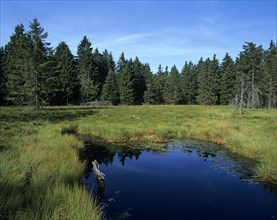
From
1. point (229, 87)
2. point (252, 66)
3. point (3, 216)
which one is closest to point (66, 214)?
point (3, 216)

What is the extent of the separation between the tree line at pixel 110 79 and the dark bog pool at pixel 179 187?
32453 mm

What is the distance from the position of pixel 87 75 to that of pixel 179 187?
7324 cm

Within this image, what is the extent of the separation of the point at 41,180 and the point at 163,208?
410 centimetres

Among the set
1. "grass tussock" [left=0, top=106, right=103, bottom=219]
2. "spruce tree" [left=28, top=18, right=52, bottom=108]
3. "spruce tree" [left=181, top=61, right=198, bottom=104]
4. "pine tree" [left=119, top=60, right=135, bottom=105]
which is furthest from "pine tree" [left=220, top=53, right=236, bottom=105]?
"grass tussock" [left=0, top=106, right=103, bottom=219]

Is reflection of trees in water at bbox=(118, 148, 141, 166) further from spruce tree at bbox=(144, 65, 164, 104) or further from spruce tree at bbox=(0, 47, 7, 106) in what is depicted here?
spruce tree at bbox=(144, 65, 164, 104)

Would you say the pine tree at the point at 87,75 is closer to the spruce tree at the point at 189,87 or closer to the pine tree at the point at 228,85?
the spruce tree at the point at 189,87

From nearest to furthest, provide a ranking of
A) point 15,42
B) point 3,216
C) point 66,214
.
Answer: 1. point 3,216
2. point 66,214
3. point 15,42

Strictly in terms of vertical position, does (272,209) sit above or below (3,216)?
below

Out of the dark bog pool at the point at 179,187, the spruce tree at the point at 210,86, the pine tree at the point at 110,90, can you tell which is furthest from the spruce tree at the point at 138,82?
the dark bog pool at the point at 179,187

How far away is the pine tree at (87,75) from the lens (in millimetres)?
79062

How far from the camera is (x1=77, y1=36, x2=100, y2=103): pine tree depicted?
7906 cm

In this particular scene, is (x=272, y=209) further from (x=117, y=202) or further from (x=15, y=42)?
(x=15, y=42)

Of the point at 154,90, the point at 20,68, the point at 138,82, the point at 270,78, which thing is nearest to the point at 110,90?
the point at 138,82

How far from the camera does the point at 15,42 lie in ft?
213
